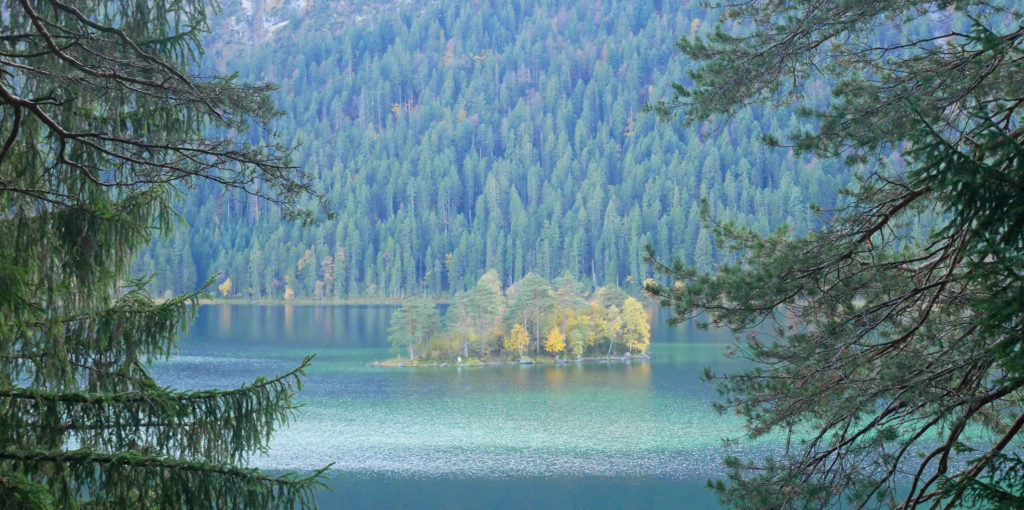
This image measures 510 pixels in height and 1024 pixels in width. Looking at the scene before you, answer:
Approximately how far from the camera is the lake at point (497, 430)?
13727 mm

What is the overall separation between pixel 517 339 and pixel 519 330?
1.01 ft

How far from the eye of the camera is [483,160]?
77.2 metres

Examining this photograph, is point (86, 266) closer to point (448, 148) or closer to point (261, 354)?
point (261, 354)

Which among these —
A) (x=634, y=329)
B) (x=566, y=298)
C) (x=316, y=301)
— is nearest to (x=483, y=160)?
(x=316, y=301)

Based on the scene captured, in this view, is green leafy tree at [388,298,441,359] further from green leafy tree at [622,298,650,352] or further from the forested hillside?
the forested hillside

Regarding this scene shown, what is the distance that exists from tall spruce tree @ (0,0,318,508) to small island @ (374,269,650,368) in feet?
78.8

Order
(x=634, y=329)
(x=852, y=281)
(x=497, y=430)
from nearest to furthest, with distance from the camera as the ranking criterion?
(x=852, y=281)
(x=497, y=430)
(x=634, y=329)

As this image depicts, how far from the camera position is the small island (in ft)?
91.0

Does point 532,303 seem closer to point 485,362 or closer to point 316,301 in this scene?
point 485,362

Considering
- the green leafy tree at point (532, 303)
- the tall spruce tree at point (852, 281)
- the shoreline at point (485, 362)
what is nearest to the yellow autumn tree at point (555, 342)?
the shoreline at point (485, 362)

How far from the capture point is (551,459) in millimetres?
15445

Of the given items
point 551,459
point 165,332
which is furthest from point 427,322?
point 165,332

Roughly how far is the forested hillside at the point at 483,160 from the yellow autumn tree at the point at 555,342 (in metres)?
11.9

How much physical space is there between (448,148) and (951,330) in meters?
77.5
